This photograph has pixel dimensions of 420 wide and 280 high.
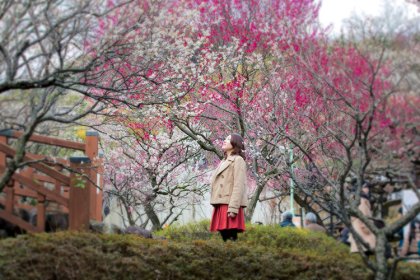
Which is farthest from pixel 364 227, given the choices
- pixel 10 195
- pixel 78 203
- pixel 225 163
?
pixel 10 195

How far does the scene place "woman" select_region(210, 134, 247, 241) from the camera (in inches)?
346

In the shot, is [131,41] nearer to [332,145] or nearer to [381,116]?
[381,116]

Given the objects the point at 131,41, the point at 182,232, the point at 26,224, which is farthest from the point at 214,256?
the point at 182,232

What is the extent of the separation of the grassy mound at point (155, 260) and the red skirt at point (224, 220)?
1.70ft

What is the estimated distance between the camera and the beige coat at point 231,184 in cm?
878

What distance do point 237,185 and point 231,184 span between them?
0.63 feet

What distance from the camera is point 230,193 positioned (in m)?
8.98

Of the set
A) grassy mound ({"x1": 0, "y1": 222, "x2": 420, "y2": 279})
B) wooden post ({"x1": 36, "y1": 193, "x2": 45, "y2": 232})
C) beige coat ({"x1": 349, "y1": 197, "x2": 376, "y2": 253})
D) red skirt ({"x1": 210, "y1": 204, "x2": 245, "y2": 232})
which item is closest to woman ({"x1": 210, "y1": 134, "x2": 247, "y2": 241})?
red skirt ({"x1": 210, "y1": 204, "x2": 245, "y2": 232})

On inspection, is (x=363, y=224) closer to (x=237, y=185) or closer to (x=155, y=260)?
(x=237, y=185)

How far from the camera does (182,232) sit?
1368 centimetres

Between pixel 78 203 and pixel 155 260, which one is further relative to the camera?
pixel 78 203

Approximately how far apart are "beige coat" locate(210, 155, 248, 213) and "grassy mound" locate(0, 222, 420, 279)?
2.17ft

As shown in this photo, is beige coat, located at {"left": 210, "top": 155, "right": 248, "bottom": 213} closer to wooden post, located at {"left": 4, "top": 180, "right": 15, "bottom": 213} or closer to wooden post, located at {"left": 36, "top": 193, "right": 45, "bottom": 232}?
wooden post, located at {"left": 36, "top": 193, "right": 45, "bottom": 232}

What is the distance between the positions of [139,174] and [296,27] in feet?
A: 27.9
